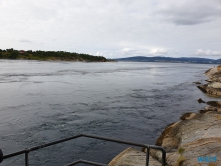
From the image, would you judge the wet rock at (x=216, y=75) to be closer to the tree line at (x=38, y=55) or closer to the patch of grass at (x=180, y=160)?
the patch of grass at (x=180, y=160)

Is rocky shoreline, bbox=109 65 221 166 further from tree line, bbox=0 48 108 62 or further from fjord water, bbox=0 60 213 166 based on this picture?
tree line, bbox=0 48 108 62

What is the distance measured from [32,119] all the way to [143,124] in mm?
9909

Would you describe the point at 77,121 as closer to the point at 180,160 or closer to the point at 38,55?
the point at 180,160

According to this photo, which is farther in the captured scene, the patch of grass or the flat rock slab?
the flat rock slab

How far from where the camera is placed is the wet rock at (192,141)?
27.6ft

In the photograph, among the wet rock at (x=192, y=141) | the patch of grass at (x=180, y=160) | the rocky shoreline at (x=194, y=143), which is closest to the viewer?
the rocky shoreline at (x=194, y=143)

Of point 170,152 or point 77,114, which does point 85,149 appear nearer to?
point 170,152

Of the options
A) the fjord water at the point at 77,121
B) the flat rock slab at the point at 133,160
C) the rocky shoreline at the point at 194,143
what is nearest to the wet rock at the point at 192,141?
the rocky shoreline at the point at 194,143

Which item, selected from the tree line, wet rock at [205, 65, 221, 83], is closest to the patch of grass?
wet rock at [205, 65, 221, 83]

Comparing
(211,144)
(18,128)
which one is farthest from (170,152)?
(18,128)

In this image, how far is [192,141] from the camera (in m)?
9.81

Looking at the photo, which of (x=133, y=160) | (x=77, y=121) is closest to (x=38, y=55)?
(x=77, y=121)

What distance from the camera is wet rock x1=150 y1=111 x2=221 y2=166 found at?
8398 mm

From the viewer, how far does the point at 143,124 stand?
17797mm
